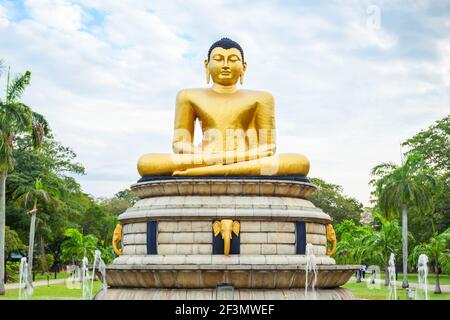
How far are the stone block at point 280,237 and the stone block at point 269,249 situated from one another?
0.10m

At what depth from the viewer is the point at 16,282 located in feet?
114

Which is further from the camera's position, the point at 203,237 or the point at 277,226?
the point at 277,226

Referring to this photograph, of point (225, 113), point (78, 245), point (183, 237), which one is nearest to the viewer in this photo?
point (183, 237)

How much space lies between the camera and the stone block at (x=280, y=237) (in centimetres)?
1440

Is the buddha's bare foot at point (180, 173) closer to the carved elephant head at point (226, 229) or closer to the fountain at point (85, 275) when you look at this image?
the carved elephant head at point (226, 229)

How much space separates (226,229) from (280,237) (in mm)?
1351

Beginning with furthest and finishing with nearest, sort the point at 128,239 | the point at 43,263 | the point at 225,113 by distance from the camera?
the point at 43,263 → the point at 225,113 → the point at 128,239

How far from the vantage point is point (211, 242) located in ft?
46.7

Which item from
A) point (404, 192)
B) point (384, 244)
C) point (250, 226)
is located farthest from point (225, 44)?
point (384, 244)

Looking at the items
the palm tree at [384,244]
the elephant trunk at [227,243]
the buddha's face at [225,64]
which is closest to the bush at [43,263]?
the palm tree at [384,244]

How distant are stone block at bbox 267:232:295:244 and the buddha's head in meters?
5.32

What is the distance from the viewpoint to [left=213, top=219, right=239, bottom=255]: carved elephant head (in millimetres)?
13992

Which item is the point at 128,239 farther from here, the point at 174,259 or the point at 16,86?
the point at 16,86
